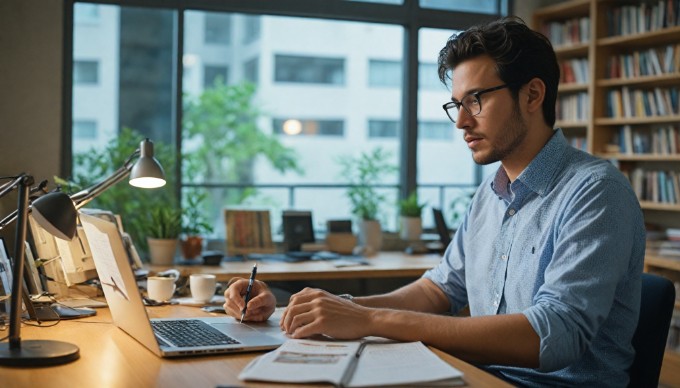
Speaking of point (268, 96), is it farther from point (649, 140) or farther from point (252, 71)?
point (649, 140)

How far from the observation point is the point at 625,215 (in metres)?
1.74

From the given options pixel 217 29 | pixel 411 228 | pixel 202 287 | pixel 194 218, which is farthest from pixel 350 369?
pixel 217 29

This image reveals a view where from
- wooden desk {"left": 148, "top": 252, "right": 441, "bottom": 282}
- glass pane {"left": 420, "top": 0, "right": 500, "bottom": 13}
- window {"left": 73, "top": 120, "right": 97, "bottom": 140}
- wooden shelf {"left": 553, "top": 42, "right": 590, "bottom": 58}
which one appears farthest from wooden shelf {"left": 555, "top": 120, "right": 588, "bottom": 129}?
window {"left": 73, "top": 120, "right": 97, "bottom": 140}

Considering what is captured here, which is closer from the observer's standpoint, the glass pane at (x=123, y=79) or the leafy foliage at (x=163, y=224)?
the leafy foliage at (x=163, y=224)

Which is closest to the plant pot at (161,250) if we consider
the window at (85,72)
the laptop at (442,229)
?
the window at (85,72)

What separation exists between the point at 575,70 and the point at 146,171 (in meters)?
3.93

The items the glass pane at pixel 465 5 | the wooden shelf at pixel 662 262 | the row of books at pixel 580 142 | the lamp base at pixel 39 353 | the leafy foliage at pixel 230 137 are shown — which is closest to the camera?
the lamp base at pixel 39 353

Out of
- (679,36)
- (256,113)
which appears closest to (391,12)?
(256,113)

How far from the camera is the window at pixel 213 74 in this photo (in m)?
5.70

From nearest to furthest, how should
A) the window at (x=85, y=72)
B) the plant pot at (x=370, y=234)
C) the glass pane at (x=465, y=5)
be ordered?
the window at (x=85, y=72) < the plant pot at (x=370, y=234) < the glass pane at (x=465, y=5)

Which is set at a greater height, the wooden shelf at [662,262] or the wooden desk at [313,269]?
the wooden shelf at [662,262]

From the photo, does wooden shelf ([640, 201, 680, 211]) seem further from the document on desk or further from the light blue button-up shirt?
the document on desk

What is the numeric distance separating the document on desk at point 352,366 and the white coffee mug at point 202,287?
842mm

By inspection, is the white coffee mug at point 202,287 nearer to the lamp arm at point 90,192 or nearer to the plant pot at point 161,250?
the lamp arm at point 90,192
